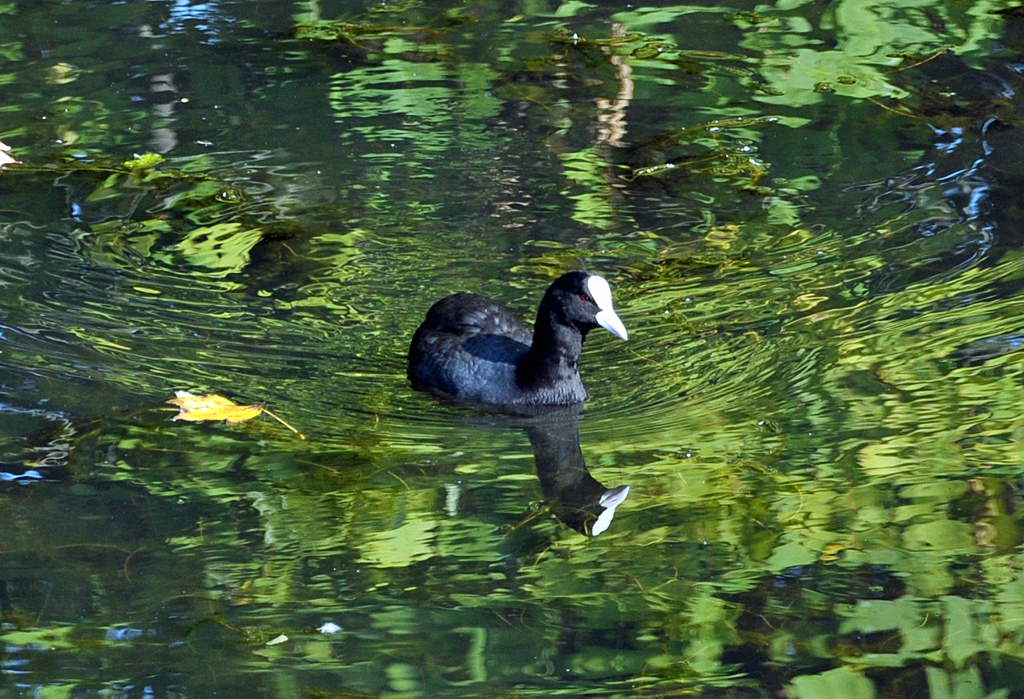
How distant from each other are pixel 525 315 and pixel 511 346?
22.7 inches

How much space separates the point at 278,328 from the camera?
6.23m

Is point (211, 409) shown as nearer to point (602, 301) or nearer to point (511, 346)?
point (511, 346)

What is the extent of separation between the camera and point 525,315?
659 cm

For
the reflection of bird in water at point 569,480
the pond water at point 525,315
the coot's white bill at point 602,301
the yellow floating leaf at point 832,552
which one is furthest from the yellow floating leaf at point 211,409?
the yellow floating leaf at point 832,552

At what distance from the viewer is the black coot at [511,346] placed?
18.5ft

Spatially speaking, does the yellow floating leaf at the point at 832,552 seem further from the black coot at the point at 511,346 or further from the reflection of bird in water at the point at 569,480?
the black coot at the point at 511,346

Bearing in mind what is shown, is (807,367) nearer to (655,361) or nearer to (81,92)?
(655,361)

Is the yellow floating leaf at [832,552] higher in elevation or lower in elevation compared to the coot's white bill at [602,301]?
lower

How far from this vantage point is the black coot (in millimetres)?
5633

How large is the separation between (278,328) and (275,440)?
1.06m

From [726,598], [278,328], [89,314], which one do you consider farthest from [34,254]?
[726,598]

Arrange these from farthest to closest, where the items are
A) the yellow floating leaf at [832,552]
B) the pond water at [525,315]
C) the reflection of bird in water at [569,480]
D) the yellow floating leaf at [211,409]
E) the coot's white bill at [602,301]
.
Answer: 1. the coot's white bill at [602,301]
2. the yellow floating leaf at [211,409]
3. the reflection of bird in water at [569,480]
4. the yellow floating leaf at [832,552]
5. the pond water at [525,315]

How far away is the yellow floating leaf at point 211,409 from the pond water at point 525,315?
8 centimetres

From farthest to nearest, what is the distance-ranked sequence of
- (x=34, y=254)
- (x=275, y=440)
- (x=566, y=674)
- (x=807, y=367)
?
(x=34, y=254), (x=807, y=367), (x=275, y=440), (x=566, y=674)
